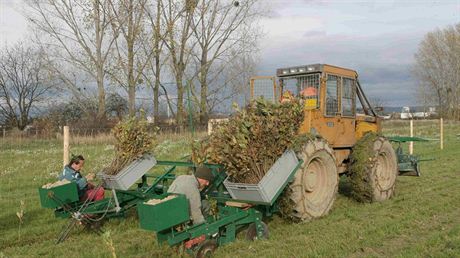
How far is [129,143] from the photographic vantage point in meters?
7.55

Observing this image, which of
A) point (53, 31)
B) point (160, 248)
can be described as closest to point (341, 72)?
point (160, 248)

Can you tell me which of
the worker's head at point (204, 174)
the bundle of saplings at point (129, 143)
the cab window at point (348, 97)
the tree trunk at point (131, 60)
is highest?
the tree trunk at point (131, 60)

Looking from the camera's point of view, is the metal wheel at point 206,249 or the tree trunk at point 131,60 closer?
the metal wheel at point 206,249

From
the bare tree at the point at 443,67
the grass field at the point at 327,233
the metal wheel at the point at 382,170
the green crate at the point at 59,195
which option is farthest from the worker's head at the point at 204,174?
the bare tree at the point at 443,67

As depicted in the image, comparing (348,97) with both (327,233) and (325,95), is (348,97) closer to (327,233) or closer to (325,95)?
(325,95)

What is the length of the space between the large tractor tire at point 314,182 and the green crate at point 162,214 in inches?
78.3

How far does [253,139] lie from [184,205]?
1.38 m

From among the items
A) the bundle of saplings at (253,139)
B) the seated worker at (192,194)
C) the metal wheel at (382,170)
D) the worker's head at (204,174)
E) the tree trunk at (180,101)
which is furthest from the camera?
the tree trunk at (180,101)

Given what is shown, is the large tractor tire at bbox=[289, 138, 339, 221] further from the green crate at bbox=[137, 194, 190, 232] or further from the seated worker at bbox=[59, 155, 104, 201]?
the seated worker at bbox=[59, 155, 104, 201]

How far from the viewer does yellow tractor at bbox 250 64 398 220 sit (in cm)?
745

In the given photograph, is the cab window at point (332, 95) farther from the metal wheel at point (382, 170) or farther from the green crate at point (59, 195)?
the green crate at point (59, 195)

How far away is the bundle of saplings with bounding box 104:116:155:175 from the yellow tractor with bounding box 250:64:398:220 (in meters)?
2.03

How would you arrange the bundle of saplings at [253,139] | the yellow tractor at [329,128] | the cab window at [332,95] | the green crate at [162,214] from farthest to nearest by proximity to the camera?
the cab window at [332,95], the yellow tractor at [329,128], the bundle of saplings at [253,139], the green crate at [162,214]

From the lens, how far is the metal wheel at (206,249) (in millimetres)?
5523
